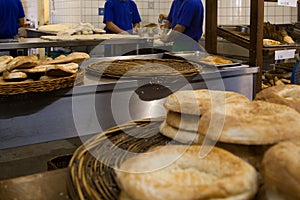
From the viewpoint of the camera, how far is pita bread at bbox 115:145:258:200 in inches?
26.7

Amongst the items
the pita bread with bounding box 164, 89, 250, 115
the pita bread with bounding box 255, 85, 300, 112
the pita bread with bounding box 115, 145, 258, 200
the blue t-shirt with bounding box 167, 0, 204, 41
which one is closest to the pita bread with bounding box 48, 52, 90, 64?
the pita bread with bounding box 164, 89, 250, 115

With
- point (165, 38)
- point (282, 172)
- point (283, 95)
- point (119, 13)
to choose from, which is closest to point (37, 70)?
point (283, 95)

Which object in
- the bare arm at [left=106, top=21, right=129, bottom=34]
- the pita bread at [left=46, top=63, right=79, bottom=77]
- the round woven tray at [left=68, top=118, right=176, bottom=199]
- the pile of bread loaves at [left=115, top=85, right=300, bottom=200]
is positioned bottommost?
the round woven tray at [left=68, top=118, right=176, bottom=199]

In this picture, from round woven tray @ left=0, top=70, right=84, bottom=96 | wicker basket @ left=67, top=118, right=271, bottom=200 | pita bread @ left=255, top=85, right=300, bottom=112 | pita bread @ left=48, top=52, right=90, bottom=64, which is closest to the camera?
wicker basket @ left=67, top=118, right=271, bottom=200

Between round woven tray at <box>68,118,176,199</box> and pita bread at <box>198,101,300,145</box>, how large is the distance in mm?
193

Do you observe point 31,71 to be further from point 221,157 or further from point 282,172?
point 282,172

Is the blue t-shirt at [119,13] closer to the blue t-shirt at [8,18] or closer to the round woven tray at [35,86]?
the blue t-shirt at [8,18]

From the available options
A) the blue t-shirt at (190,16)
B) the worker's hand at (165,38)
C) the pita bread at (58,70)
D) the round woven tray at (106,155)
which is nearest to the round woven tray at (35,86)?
the pita bread at (58,70)

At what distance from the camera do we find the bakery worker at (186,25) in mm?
4023

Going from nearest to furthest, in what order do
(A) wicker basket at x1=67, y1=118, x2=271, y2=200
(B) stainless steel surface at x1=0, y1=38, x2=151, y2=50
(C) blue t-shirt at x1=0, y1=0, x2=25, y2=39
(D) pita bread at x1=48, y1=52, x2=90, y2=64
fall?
1. (A) wicker basket at x1=67, y1=118, x2=271, y2=200
2. (D) pita bread at x1=48, y1=52, x2=90, y2=64
3. (B) stainless steel surface at x1=0, y1=38, x2=151, y2=50
4. (C) blue t-shirt at x1=0, y1=0, x2=25, y2=39

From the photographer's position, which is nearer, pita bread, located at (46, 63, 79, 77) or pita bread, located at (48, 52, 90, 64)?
pita bread, located at (46, 63, 79, 77)

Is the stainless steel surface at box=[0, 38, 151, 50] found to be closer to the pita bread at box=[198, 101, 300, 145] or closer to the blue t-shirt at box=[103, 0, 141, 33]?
the blue t-shirt at box=[103, 0, 141, 33]

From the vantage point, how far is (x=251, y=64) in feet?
7.98

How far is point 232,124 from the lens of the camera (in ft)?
2.74
